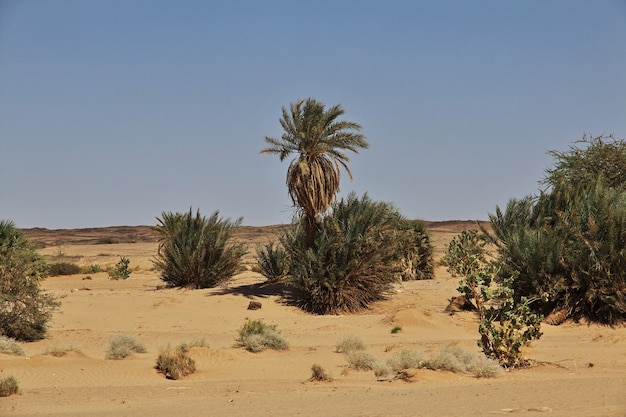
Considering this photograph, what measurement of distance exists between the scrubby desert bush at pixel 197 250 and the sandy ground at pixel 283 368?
4.64 feet

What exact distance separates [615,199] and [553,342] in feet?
16.8

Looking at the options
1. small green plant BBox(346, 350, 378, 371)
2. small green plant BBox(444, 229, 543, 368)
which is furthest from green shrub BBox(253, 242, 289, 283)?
small green plant BBox(444, 229, 543, 368)

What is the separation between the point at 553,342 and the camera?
61.2 ft

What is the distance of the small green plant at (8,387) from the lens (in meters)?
12.2

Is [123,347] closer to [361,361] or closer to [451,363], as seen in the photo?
[361,361]

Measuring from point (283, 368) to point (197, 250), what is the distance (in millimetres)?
13048

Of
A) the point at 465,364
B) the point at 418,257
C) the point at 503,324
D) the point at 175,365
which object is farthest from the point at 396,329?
the point at 418,257

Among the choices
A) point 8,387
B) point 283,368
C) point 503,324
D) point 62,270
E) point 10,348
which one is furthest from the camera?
point 62,270

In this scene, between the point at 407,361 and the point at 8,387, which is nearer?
the point at 8,387

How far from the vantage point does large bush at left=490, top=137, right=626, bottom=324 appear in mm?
20297

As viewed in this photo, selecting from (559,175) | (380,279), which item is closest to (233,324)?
(380,279)

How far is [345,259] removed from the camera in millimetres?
23906

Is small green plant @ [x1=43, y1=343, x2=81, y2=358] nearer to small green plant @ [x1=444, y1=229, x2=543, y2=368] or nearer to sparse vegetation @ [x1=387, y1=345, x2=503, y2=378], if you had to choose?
sparse vegetation @ [x1=387, y1=345, x2=503, y2=378]

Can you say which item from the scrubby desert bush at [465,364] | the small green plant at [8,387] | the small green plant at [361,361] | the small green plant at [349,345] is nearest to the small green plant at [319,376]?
the small green plant at [361,361]
